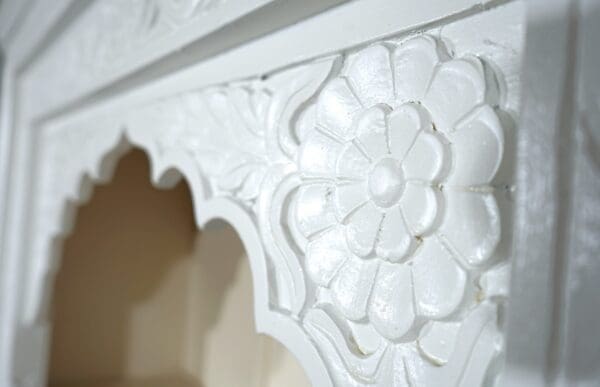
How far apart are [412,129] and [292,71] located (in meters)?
0.13

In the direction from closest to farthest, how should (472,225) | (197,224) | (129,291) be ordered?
(472,225) < (197,224) < (129,291)

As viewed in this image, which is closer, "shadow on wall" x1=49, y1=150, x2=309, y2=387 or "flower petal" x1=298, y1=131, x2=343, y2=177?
"flower petal" x1=298, y1=131, x2=343, y2=177

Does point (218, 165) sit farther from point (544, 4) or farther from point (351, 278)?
point (544, 4)

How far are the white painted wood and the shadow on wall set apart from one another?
431 mm

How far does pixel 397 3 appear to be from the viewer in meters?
0.33

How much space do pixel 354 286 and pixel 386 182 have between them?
0.20 feet

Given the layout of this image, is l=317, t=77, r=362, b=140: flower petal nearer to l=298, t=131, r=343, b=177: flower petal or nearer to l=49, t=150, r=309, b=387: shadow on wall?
l=298, t=131, r=343, b=177: flower petal

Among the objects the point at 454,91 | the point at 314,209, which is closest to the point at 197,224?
the point at 314,209

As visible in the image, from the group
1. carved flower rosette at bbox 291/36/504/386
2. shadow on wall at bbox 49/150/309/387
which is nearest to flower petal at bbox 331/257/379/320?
carved flower rosette at bbox 291/36/504/386

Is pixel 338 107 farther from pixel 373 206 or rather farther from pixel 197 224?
pixel 197 224

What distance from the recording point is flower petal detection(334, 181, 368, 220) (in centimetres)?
33

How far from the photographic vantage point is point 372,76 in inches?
13.4

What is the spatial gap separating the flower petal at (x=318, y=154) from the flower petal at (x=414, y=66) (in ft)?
0.18

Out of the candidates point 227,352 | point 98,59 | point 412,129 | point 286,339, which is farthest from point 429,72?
point 227,352
